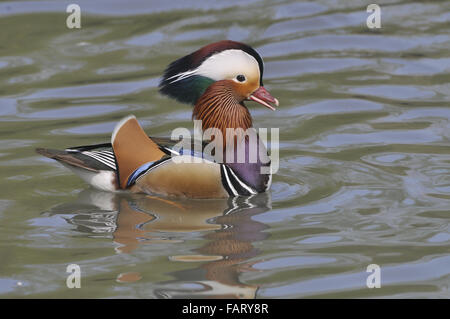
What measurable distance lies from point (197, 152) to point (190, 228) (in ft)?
2.60

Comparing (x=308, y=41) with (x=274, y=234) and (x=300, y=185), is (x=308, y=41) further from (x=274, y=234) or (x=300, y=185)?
(x=274, y=234)

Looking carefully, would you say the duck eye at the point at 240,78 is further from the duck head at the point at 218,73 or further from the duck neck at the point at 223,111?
the duck neck at the point at 223,111

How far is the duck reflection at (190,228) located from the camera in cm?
541

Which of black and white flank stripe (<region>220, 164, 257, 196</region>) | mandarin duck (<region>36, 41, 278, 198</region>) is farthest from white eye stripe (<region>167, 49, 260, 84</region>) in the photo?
black and white flank stripe (<region>220, 164, 257, 196</region>)

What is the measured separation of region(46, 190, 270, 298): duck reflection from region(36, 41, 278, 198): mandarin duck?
106 mm

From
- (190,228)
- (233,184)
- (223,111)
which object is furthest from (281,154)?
(190,228)

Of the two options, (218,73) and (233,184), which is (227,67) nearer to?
(218,73)

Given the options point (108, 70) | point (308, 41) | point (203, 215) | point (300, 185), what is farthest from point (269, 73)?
point (203, 215)

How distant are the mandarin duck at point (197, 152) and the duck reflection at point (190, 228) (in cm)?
11

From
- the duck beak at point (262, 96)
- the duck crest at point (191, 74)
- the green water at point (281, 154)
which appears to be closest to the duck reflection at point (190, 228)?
the green water at point (281, 154)

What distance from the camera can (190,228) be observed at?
20.8 feet

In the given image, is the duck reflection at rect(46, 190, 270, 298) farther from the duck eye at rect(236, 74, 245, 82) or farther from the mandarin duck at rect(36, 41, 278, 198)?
the duck eye at rect(236, 74, 245, 82)

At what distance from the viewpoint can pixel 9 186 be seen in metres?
7.25

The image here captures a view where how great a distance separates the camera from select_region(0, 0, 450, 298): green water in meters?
5.60
